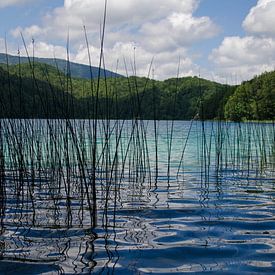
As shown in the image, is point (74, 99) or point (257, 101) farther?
point (257, 101)

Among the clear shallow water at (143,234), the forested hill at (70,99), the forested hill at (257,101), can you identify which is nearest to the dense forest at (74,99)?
the forested hill at (70,99)

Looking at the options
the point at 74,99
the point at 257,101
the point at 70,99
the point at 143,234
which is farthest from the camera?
the point at 257,101

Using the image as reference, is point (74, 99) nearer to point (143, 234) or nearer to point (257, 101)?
point (143, 234)

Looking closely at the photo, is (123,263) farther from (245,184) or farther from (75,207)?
(245,184)

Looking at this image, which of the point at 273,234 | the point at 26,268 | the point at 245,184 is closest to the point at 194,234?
the point at 273,234

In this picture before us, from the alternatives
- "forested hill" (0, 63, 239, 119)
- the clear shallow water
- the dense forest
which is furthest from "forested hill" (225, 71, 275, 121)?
the clear shallow water

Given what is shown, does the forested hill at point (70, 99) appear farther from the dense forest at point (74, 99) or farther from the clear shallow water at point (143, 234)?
the clear shallow water at point (143, 234)

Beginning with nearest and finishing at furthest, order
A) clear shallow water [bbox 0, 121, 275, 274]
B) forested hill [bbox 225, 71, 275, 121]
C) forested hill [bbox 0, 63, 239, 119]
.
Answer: clear shallow water [bbox 0, 121, 275, 274], forested hill [bbox 0, 63, 239, 119], forested hill [bbox 225, 71, 275, 121]

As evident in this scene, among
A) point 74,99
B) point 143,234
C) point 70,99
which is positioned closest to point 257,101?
point 74,99

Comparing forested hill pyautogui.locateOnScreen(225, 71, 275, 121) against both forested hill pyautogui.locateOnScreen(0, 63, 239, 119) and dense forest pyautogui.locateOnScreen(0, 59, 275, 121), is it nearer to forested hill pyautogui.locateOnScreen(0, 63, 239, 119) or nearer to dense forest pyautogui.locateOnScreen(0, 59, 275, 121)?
dense forest pyautogui.locateOnScreen(0, 59, 275, 121)

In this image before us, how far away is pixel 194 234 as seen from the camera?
362cm

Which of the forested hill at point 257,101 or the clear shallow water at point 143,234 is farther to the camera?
the forested hill at point 257,101

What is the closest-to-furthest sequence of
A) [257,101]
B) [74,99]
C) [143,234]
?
[143,234]
[74,99]
[257,101]

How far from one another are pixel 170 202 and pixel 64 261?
2.42 meters
